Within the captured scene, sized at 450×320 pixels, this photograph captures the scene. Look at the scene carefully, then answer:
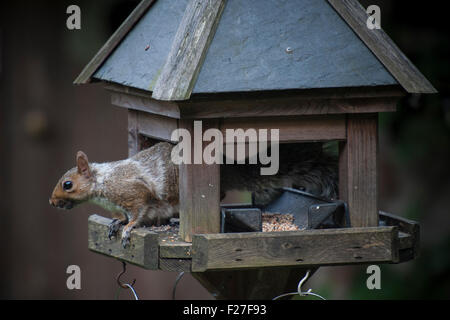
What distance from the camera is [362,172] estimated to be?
2.68 m

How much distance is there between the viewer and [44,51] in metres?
4.86

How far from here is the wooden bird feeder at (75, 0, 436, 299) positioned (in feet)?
8.09

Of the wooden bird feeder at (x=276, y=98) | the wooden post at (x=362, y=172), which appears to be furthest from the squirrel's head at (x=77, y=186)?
the wooden post at (x=362, y=172)

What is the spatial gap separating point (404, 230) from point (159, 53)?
1.08 meters

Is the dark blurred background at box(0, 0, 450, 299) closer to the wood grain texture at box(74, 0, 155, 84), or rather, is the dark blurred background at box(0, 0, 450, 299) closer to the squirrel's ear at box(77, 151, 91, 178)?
the wood grain texture at box(74, 0, 155, 84)

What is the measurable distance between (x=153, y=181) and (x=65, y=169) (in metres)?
2.21

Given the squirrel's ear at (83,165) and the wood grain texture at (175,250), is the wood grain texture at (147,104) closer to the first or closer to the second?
the squirrel's ear at (83,165)

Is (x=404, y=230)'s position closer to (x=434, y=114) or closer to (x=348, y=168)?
(x=348, y=168)

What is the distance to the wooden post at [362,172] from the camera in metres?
2.67

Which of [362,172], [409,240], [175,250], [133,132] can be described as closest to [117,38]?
[133,132]

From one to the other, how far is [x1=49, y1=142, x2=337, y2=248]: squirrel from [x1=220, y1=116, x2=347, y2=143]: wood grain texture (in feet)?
0.99

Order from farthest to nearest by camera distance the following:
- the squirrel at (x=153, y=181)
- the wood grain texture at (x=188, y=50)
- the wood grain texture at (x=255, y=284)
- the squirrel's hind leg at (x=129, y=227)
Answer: the wood grain texture at (x=255, y=284) → the squirrel at (x=153, y=181) → the squirrel's hind leg at (x=129, y=227) → the wood grain texture at (x=188, y=50)

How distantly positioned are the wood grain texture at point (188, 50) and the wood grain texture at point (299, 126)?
0.22m

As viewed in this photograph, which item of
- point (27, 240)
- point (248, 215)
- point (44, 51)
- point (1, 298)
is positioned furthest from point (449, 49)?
point (1, 298)
